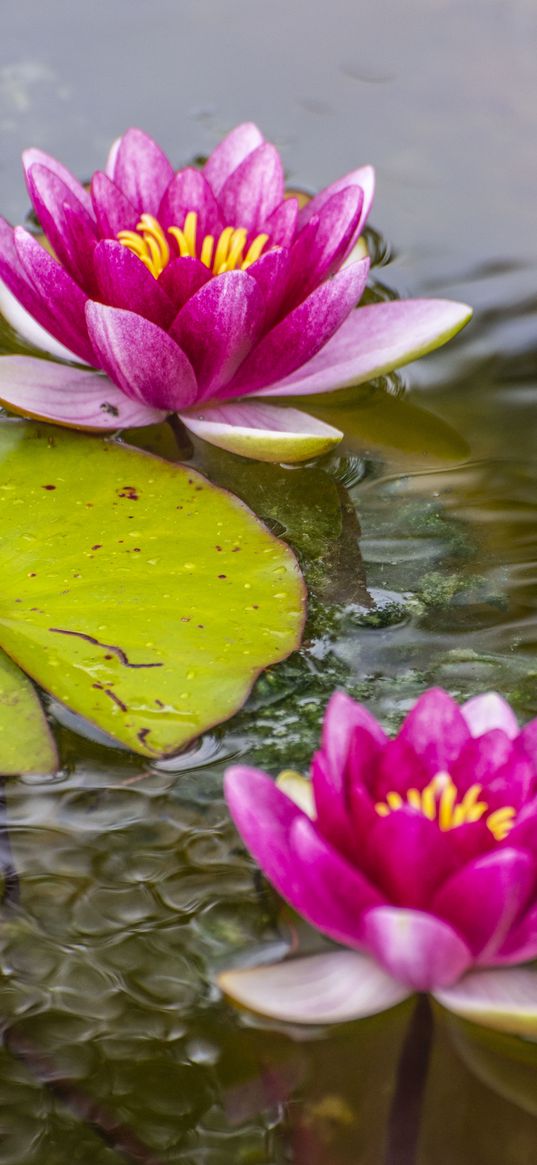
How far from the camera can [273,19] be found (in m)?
2.92

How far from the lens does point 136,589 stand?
154cm

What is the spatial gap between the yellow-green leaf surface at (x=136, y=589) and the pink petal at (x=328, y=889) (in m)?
0.32

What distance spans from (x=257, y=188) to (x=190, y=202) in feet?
0.43

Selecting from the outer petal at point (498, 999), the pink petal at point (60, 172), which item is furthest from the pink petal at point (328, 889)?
the pink petal at point (60, 172)

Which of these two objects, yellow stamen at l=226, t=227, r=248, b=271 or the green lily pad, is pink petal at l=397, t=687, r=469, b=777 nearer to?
the green lily pad

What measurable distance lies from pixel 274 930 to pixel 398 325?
3.52 ft

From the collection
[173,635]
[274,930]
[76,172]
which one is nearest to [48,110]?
[76,172]

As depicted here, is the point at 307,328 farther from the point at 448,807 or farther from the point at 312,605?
the point at 448,807

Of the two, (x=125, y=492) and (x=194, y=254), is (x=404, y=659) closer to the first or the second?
(x=125, y=492)

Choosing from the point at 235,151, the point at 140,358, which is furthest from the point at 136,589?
the point at 235,151

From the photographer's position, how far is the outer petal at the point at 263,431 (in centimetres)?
170

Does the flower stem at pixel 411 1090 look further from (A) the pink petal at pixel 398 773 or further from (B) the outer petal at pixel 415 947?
(A) the pink petal at pixel 398 773

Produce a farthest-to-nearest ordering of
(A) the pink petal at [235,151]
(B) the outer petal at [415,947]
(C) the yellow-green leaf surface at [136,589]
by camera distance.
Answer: (A) the pink petal at [235,151] < (C) the yellow-green leaf surface at [136,589] < (B) the outer petal at [415,947]

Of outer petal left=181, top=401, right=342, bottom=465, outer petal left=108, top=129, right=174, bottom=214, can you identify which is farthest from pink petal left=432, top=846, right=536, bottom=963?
outer petal left=108, top=129, right=174, bottom=214
